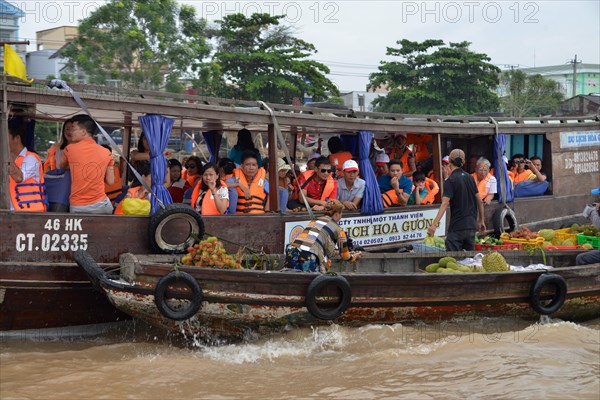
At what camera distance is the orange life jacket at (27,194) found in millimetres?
7012

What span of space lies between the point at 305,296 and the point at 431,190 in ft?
12.9

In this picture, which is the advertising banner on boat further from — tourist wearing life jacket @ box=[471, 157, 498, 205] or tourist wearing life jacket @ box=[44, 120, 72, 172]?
tourist wearing life jacket @ box=[44, 120, 72, 172]

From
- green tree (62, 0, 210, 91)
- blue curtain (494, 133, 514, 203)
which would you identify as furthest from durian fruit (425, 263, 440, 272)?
green tree (62, 0, 210, 91)

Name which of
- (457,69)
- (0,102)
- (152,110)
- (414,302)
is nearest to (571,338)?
(414,302)

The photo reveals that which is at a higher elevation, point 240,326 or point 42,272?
point 42,272

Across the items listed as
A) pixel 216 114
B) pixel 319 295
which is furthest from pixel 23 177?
pixel 319 295

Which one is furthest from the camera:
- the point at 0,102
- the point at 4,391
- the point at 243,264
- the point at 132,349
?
the point at 243,264

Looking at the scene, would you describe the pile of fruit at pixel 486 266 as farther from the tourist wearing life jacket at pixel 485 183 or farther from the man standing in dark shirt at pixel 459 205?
the tourist wearing life jacket at pixel 485 183

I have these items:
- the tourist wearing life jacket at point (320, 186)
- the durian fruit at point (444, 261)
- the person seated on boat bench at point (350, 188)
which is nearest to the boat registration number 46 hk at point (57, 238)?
the tourist wearing life jacket at point (320, 186)

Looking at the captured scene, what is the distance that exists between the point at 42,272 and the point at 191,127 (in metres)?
4.15

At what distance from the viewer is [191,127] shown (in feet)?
34.4

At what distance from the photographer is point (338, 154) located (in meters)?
9.71

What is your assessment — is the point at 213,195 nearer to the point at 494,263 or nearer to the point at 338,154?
the point at 338,154

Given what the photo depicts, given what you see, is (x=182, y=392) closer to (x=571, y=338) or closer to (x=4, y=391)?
(x=4, y=391)
